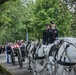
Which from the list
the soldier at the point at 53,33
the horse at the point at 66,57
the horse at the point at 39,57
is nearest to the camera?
the horse at the point at 66,57

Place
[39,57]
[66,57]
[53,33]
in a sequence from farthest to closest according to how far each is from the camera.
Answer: [53,33]
[39,57]
[66,57]

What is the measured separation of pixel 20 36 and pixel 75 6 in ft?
158

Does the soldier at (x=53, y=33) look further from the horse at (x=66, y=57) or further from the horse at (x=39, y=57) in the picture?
the horse at (x=66, y=57)

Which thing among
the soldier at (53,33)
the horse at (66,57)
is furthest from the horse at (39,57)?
the horse at (66,57)

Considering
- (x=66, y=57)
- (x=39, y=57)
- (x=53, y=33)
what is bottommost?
(x=39, y=57)

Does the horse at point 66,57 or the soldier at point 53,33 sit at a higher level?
the soldier at point 53,33

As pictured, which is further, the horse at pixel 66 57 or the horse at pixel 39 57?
the horse at pixel 39 57

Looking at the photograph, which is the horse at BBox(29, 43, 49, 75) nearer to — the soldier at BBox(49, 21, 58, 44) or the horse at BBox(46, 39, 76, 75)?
the soldier at BBox(49, 21, 58, 44)

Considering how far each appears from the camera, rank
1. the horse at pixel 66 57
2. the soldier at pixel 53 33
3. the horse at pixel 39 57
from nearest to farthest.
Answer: the horse at pixel 66 57 → the horse at pixel 39 57 → the soldier at pixel 53 33

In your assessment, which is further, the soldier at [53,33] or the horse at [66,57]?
the soldier at [53,33]

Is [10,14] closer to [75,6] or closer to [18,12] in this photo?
[18,12]

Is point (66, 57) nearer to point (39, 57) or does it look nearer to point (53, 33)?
point (39, 57)

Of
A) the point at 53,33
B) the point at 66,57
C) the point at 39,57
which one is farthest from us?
the point at 53,33

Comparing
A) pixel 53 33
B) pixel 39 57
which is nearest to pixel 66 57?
pixel 39 57
